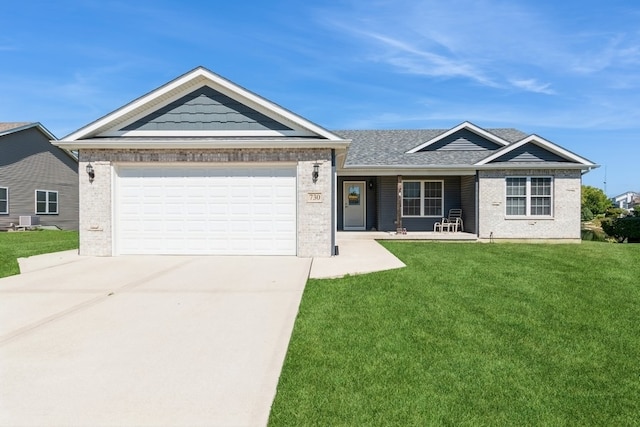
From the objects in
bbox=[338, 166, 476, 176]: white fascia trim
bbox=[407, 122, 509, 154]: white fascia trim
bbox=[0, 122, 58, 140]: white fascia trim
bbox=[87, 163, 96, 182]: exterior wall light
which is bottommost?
bbox=[87, 163, 96, 182]: exterior wall light

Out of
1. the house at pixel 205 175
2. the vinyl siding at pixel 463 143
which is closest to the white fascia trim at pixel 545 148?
the vinyl siding at pixel 463 143

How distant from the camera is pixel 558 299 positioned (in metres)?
6.36

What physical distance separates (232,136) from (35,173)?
1971 cm

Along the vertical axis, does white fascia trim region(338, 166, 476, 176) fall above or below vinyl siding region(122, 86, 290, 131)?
below

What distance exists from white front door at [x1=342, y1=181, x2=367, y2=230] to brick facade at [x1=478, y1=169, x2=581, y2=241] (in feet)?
17.0

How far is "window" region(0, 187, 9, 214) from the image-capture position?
21656mm

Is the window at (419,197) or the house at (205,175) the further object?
the window at (419,197)

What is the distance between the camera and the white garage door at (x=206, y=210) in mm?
10953

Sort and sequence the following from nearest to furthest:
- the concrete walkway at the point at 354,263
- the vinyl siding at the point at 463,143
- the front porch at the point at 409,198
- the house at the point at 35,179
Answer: the concrete walkway at the point at 354,263 → the front porch at the point at 409,198 → the vinyl siding at the point at 463,143 → the house at the point at 35,179

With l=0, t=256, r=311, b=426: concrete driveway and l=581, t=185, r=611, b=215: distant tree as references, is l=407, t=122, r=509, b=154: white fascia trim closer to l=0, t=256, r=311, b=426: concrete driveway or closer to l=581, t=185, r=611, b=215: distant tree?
l=0, t=256, r=311, b=426: concrete driveway

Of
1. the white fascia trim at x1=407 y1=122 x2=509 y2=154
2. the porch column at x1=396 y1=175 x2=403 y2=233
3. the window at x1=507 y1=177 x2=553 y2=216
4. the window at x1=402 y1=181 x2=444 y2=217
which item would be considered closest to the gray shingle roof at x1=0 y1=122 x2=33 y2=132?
the porch column at x1=396 y1=175 x2=403 y2=233

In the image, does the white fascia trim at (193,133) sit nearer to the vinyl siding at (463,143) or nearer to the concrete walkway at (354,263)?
the concrete walkway at (354,263)

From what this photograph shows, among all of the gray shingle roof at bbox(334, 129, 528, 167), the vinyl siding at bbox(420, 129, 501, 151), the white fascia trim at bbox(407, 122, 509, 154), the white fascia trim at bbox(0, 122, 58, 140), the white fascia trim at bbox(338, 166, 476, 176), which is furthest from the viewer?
the white fascia trim at bbox(0, 122, 58, 140)

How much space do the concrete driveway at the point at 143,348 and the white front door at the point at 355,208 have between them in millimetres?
10944
